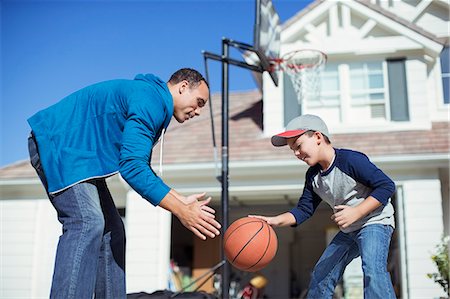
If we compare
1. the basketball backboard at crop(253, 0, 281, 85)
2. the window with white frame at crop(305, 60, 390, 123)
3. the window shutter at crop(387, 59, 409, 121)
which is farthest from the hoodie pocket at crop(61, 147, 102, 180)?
the window shutter at crop(387, 59, 409, 121)

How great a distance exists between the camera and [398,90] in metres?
11.1

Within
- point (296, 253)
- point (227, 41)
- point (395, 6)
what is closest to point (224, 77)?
point (227, 41)

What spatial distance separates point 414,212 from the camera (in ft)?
31.7

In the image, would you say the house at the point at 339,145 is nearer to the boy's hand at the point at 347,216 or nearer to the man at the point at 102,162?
the boy's hand at the point at 347,216

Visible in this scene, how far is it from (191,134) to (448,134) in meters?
5.21

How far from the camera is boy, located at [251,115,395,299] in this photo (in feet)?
12.7

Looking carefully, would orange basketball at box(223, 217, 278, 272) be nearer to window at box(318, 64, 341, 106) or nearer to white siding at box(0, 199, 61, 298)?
window at box(318, 64, 341, 106)

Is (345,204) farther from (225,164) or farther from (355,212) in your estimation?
(225,164)

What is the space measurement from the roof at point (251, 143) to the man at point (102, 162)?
6660mm

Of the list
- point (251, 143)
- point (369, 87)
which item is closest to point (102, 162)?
point (251, 143)

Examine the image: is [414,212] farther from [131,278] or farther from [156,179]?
[156,179]

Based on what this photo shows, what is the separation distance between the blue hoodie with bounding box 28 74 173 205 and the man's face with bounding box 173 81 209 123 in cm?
10

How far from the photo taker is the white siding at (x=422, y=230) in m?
9.27

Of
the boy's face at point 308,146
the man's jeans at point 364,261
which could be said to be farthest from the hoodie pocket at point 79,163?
the man's jeans at point 364,261
